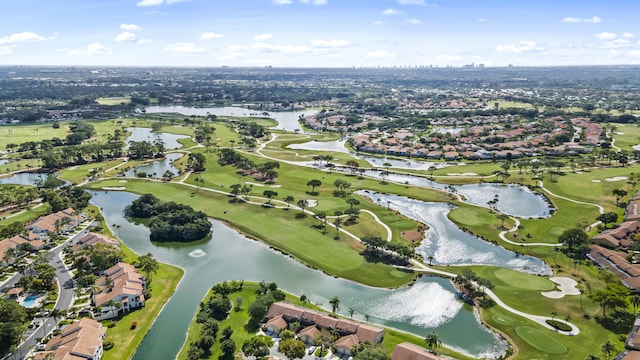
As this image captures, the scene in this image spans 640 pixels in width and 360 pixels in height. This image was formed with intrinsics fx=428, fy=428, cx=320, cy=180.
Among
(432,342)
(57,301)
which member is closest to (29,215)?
(57,301)

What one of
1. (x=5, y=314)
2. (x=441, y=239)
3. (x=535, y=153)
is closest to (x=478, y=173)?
(x=535, y=153)

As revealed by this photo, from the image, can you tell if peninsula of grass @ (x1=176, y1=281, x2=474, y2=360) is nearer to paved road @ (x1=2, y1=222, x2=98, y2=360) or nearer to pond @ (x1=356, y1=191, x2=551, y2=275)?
paved road @ (x1=2, y1=222, x2=98, y2=360)

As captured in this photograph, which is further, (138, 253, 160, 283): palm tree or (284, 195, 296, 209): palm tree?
(284, 195, 296, 209): palm tree

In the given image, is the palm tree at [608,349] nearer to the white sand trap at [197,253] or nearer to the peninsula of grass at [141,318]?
the peninsula of grass at [141,318]

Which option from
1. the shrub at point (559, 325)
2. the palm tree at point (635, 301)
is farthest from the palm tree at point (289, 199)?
the palm tree at point (635, 301)

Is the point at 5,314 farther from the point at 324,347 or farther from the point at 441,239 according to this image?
the point at 441,239

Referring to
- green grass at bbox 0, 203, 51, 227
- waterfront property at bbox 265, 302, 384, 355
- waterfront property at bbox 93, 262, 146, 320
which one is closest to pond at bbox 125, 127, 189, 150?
green grass at bbox 0, 203, 51, 227
